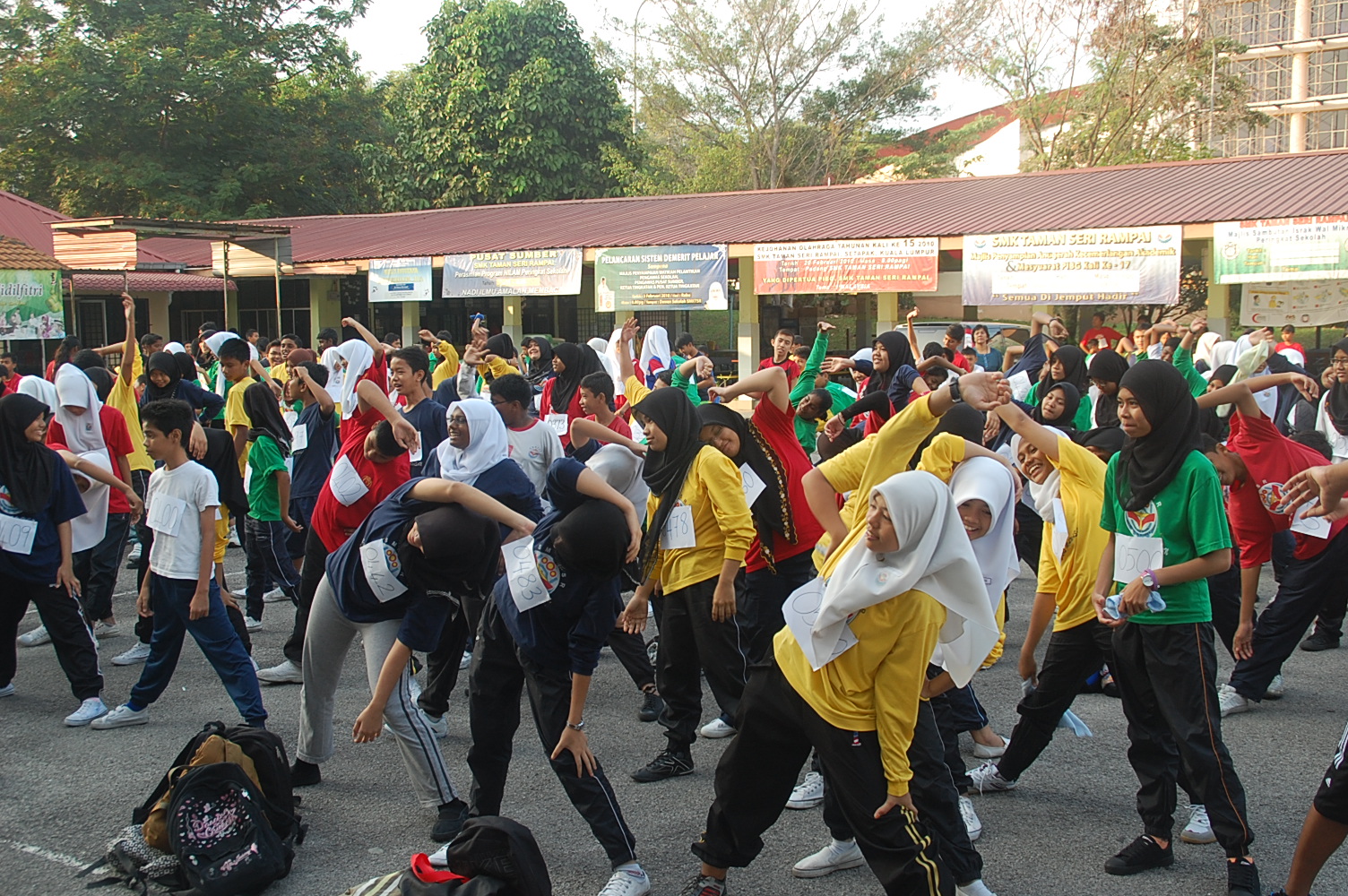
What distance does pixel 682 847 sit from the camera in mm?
4105

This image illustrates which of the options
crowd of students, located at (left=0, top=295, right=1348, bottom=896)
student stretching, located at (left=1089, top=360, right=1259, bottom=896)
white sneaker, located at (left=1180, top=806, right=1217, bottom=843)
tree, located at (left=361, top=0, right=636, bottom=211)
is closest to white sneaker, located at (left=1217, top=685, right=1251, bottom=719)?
crowd of students, located at (left=0, top=295, right=1348, bottom=896)

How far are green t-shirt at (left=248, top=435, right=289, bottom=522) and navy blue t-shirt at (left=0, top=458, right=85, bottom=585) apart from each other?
1.76 m

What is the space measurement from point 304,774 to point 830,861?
85.5 inches

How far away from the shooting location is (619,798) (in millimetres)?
4570

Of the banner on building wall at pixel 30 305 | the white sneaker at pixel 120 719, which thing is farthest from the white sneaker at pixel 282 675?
the banner on building wall at pixel 30 305

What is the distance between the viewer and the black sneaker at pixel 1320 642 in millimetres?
6527

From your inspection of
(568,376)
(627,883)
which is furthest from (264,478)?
(627,883)

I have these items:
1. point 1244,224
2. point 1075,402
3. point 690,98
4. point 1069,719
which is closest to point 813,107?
point 690,98

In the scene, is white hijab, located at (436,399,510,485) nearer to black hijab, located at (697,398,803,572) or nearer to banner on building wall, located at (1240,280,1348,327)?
black hijab, located at (697,398,803,572)

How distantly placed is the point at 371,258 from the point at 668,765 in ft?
56.6

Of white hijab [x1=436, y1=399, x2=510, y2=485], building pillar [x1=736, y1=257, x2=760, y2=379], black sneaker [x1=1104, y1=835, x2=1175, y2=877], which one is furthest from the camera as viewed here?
building pillar [x1=736, y1=257, x2=760, y2=379]

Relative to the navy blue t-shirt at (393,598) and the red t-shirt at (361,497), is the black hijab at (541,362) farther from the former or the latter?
the navy blue t-shirt at (393,598)

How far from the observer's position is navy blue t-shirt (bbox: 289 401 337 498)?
707 centimetres

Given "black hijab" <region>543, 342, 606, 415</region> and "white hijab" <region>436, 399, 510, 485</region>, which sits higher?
"black hijab" <region>543, 342, 606, 415</region>
